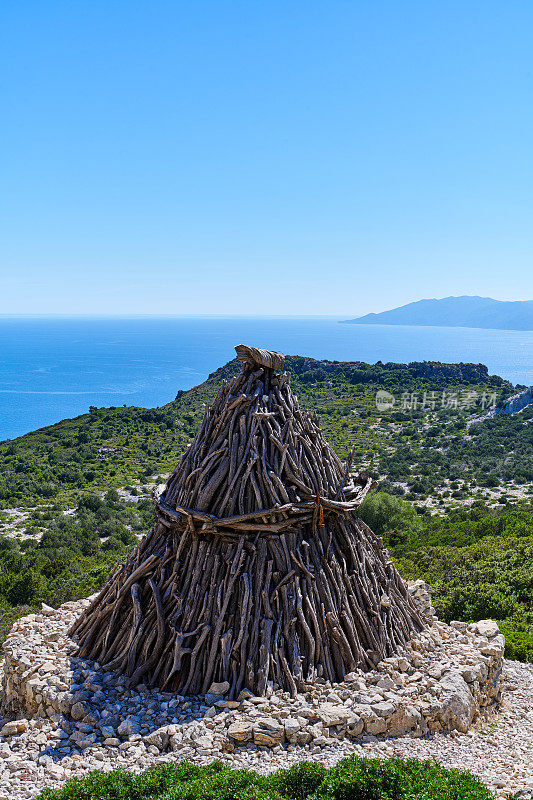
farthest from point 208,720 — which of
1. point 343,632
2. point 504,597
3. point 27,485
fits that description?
point 27,485

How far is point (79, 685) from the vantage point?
9.87 meters

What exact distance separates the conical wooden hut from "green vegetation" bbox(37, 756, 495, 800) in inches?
67.6

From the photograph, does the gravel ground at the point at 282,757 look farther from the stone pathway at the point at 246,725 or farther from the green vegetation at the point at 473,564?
the green vegetation at the point at 473,564

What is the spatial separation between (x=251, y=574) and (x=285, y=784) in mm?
3354

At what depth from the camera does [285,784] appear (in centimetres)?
784

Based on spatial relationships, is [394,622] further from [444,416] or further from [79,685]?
[444,416]

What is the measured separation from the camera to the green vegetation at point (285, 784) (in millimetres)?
7547

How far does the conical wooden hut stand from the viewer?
32.9 feet

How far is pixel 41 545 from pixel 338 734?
110 ft

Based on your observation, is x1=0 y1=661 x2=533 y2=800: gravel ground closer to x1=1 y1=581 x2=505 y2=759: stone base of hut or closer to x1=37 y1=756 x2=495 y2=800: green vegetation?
x1=1 y1=581 x2=505 y2=759: stone base of hut

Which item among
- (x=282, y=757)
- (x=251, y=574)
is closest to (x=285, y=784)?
(x=282, y=757)

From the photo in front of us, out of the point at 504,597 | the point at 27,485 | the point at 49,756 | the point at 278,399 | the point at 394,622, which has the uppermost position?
the point at 278,399

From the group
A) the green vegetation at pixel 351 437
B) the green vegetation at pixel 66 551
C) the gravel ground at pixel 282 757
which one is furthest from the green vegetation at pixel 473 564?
the green vegetation at pixel 351 437

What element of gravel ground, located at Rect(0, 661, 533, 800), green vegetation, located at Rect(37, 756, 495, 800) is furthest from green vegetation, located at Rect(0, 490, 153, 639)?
green vegetation, located at Rect(37, 756, 495, 800)
